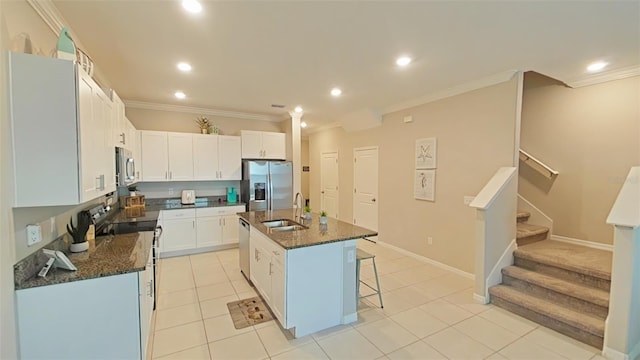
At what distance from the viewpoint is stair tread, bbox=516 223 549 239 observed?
12.2ft

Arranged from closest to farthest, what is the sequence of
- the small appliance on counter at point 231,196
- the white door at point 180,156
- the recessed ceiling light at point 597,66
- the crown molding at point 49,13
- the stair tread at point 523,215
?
the crown molding at point 49,13
the recessed ceiling light at point 597,66
the stair tread at point 523,215
the white door at point 180,156
the small appliance on counter at point 231,196

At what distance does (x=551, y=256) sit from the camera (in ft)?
10.6

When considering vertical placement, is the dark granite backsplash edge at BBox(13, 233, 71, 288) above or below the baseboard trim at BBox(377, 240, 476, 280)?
above

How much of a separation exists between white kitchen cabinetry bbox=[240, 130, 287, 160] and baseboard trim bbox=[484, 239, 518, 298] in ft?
13.4

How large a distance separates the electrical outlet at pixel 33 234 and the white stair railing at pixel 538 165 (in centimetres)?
560

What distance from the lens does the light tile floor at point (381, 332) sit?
2.36 metres

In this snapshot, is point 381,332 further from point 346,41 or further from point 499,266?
point 346,41

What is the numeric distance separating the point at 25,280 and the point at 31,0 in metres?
1.74

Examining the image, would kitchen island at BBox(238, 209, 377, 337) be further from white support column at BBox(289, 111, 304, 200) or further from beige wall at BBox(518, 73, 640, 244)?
beige wall at BBox(518, 73, 640, 244)

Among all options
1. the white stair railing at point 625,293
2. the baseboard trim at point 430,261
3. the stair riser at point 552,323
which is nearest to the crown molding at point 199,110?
the baseboard trim at point 430,261

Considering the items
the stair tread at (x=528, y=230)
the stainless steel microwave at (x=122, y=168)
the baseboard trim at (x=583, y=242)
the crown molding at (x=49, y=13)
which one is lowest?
the baseboard trim at (x=583, y=242)

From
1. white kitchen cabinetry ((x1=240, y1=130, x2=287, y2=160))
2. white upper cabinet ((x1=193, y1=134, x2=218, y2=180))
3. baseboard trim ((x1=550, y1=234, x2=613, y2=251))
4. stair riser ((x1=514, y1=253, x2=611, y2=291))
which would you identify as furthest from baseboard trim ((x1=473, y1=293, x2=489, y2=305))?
white upper cabinet ((x1=193, y1=134, x2=218, y2=180))

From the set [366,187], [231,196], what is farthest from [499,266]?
[231,196]

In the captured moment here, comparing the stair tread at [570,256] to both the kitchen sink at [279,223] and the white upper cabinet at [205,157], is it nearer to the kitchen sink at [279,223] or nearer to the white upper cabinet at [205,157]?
the kitchen sink at [279,223]
